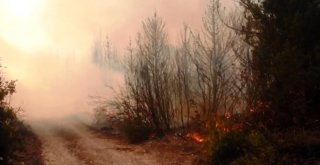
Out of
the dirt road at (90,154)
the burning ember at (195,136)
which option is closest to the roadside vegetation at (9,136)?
the dirt road at (90,154)

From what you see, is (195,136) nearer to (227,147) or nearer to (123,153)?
(123,153)

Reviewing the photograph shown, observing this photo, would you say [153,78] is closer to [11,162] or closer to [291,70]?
[11,162]

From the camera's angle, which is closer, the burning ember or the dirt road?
the dirt road

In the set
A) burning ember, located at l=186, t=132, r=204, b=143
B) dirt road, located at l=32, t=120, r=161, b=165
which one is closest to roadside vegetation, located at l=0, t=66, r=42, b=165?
dirt road, located at l=32, t=120, r=161, b=165

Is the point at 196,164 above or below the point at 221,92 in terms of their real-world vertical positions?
below

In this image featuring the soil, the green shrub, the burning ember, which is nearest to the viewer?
the green shrub

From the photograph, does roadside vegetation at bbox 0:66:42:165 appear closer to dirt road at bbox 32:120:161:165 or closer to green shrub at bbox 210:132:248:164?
dirt road at bbox 32:120:161:165

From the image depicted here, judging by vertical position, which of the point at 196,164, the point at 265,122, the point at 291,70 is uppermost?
the point at 291,70

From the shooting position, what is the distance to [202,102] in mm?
36281

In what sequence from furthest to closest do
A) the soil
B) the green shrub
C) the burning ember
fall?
the burning ember < the soil < the green shrub

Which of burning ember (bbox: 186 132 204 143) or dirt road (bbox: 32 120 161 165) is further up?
burning ember (bbox: 186 132 204 143)

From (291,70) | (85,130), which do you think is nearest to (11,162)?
(291,70)

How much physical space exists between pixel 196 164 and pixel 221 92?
12.8 metres

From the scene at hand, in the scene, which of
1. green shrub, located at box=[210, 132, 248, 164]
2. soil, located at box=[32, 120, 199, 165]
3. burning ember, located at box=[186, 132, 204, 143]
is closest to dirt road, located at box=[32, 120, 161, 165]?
soil, located at box=[32, 120, 199, 165]
